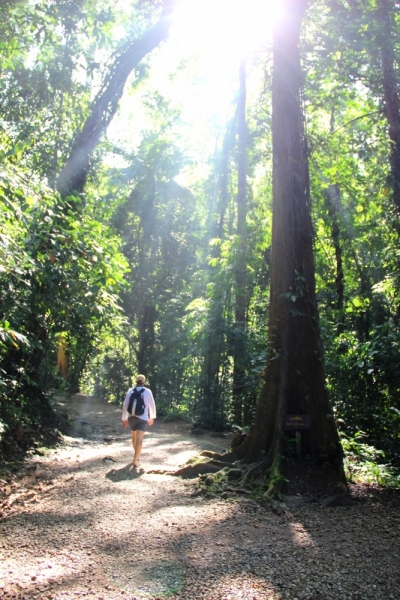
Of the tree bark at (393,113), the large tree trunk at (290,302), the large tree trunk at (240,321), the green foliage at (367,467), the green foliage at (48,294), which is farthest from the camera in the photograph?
the large tree trunk at (240,321)

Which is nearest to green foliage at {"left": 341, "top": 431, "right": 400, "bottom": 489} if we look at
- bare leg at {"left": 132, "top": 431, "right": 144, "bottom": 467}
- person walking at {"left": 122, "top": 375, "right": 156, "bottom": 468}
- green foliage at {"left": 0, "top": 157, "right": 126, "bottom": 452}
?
person walking at {"left": 122, "top": 375, "right": 156, "bottom": 468}

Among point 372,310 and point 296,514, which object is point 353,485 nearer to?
point 296,514

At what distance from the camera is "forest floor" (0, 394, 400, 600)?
156 inches

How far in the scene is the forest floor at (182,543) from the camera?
13.0 ft

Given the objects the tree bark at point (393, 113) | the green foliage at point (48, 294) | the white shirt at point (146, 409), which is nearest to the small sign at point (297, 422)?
the white shirt at point (146, 409)

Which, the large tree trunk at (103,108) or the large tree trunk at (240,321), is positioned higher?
the large tree trunk at (103,108)

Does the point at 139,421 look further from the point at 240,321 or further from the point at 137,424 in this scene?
the point at 240,321

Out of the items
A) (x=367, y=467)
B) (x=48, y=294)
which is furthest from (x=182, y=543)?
(x=48, y=294)

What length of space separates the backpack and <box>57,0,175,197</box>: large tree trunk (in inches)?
231

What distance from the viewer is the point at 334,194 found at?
20.9 m

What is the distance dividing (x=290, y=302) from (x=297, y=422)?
1890 mm

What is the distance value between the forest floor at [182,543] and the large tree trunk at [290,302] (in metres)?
1.01

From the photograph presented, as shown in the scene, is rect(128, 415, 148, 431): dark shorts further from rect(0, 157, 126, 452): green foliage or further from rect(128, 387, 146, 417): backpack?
rect(0, 157, 126, 452): green foliage

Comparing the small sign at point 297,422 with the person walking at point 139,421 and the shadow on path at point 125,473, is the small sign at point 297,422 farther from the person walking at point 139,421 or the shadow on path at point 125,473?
the person walking at point 139,421
